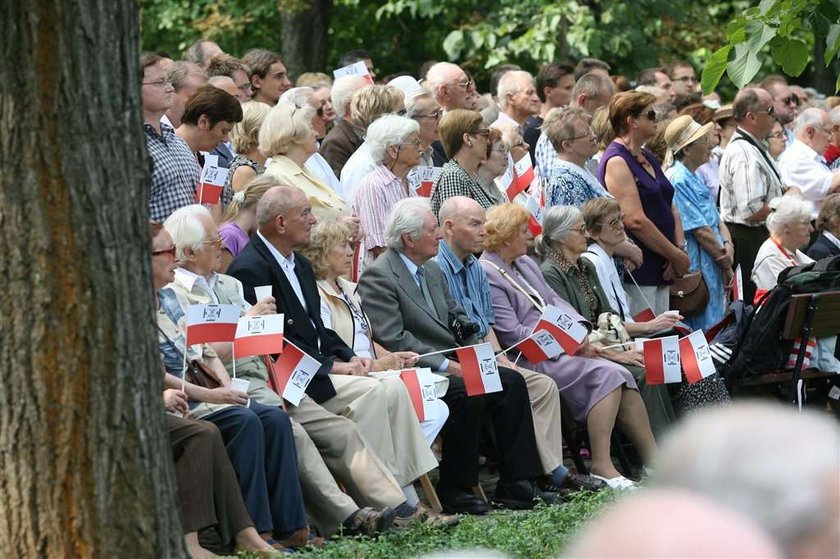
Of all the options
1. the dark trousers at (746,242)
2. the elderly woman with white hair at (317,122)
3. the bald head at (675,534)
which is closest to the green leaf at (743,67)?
the elderly woman with white hair at (317,122)

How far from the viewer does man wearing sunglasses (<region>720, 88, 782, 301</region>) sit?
503 inches

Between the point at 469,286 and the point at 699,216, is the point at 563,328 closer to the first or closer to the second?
the point at 469,286

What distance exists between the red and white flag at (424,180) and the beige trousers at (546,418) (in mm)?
1702

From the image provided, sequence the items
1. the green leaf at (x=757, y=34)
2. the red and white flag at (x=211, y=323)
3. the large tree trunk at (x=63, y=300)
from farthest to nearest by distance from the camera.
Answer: the red and white flag at (x=211, y=323)
the green leaf at (x=757, y=34)
the large tree trunk at (x=63, y=300)

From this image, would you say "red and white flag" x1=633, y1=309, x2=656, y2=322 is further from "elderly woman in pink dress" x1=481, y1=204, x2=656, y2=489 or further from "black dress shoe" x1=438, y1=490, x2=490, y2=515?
"black dress shoe" x1=438, y1=490, x2=490, y2=515

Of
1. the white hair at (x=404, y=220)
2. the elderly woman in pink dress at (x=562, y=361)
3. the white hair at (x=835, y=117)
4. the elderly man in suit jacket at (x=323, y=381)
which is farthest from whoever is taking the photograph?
the white hair at (x=835, y=117)

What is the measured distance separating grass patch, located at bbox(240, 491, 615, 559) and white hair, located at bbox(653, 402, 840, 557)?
4976mm

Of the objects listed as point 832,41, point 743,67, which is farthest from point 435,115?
point 743,67

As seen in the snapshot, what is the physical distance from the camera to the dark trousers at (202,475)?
6961mm

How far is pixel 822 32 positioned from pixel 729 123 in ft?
23.7

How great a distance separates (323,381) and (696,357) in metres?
2.75

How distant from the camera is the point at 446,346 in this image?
9.33 metres

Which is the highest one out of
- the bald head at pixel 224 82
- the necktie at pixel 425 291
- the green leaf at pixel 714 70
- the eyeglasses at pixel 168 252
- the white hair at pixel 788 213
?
the green leaf at pixel 714 70

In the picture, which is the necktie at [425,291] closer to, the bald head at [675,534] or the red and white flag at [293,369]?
the red and white flag at [293,369]
